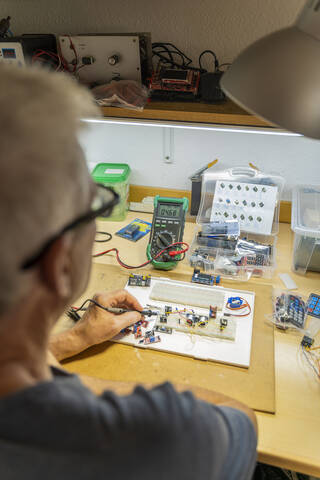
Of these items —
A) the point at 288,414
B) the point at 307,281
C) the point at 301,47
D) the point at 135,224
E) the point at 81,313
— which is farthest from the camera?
the point at 135,224

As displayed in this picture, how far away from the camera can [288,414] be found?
0.96 meters

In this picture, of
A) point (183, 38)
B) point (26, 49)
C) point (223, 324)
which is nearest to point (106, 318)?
point (223, 324)

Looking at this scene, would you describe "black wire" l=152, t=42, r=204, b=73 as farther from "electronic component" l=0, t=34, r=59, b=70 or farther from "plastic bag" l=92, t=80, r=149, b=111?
"electronic component" l=0, t=34, r=59, b=70

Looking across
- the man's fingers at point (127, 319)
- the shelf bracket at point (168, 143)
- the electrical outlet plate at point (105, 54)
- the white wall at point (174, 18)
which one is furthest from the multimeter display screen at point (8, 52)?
the man's fingers at point (127, 319)

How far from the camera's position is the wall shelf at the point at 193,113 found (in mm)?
1213

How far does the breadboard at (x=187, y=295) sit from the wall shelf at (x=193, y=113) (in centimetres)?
61

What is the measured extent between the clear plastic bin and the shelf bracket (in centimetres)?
21

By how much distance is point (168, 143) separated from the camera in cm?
170

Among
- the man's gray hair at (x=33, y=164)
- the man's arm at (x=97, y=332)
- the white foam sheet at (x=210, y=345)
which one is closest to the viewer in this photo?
the man's gray hair at (x=33, y=164)

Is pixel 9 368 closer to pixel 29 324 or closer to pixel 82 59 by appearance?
pixel 29 324

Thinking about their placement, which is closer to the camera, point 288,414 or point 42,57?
Result: point 288,414

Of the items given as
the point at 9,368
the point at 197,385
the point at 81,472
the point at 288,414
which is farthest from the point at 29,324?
the point at 288,414

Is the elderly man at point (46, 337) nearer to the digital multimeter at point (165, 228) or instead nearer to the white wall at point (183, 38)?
the white wall at point (183, 38)

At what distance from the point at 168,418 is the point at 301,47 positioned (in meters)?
0.71
